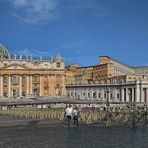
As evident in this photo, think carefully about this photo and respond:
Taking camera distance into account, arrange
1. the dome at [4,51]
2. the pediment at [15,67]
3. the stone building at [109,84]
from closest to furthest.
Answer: the stone building at [109,84] → the pediment at [15,67] → the dome at [4,51]

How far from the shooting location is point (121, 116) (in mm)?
42875

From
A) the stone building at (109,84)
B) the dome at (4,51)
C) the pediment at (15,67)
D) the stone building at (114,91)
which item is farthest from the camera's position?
the dome at (4,51)

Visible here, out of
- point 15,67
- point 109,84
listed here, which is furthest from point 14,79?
A: point 109,84

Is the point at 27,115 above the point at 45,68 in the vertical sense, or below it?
below

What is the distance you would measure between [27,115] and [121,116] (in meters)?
15.8

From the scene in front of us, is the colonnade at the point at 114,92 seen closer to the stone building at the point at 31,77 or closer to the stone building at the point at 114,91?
the stone building at the point at 114,91

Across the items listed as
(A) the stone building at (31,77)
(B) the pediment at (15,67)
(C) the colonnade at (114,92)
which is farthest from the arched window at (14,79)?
(C) the colonnade at (114,92)

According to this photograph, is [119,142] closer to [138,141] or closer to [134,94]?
[138,141]

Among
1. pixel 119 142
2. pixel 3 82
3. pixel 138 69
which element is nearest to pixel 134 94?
pixel 3 82

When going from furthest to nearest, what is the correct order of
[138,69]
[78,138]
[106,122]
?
[138,69], [106,122], [78,138]

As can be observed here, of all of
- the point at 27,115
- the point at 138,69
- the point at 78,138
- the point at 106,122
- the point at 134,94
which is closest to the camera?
the point at 78,138

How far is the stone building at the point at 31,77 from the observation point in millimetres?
129750

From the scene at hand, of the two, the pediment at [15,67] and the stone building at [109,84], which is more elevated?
the pediment at [15,67]

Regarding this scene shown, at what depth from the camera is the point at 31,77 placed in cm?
13288
